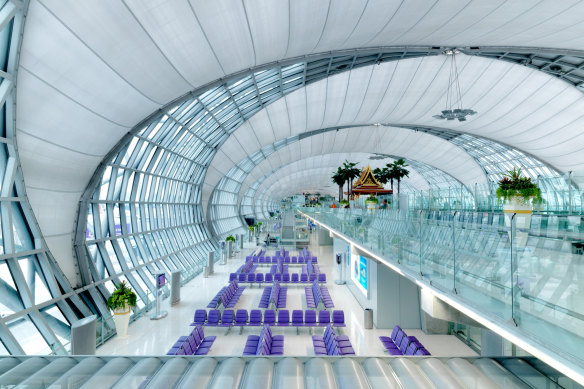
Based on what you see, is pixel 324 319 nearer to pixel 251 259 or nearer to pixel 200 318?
pixel 200 318

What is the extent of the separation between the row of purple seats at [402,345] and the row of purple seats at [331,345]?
1373 mm

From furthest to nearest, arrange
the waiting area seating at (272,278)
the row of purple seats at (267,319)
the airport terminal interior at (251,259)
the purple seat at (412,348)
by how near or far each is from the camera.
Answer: the waiting area seating at (272,278), the row of purple seats at (267,319), the purple seat at (412,348), the airport terminal interior at (251,259)

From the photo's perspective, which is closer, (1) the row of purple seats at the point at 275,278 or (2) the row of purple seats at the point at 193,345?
→ (2) the row of purple seats at the point at 193,345

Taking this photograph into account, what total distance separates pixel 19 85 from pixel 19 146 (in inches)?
81.2

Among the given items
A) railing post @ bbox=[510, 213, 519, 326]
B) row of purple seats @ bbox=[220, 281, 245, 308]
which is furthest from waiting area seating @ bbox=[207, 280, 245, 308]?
railing post @ bbox=[510, 213, 519, 326]

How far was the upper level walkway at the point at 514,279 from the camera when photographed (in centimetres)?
354

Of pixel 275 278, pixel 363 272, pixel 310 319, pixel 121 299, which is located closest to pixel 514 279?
pixel 310 319

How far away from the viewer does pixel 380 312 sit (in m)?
15.0

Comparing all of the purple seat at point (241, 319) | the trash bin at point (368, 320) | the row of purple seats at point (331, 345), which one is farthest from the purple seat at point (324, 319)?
the purple seat at point (241, 319)

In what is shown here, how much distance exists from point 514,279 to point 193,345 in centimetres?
1012

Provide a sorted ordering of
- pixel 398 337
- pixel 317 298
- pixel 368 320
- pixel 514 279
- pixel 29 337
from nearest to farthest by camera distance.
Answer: pixel 514 279
pixel 29 337
pixel 398 337
pixel 368 320
pixel 317 298

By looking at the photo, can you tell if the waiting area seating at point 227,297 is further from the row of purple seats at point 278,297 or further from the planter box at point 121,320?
the planter box at point 121,320

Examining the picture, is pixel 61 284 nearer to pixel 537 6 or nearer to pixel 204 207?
pixel 537 6

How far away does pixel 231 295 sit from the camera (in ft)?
62.3
